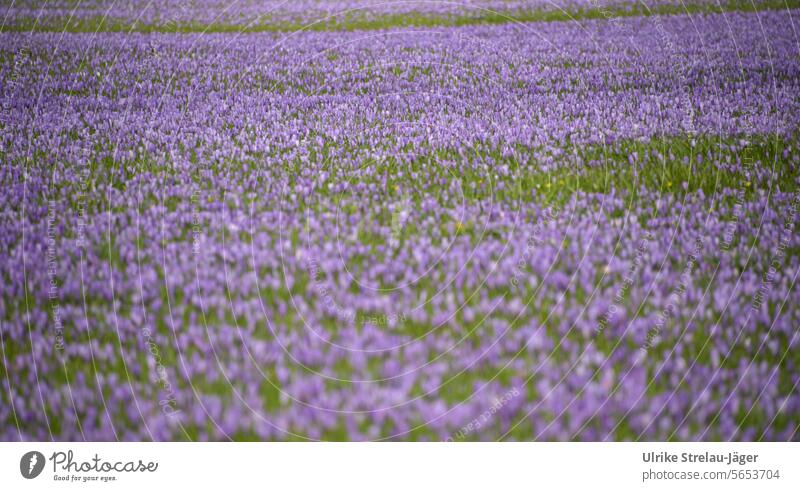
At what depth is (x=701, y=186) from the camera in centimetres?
412

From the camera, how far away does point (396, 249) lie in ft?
11.4

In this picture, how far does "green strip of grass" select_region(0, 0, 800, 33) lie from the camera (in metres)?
5.10

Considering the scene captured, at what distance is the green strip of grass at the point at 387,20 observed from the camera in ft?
16.7

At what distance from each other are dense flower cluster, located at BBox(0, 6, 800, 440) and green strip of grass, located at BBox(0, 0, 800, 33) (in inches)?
5.9
